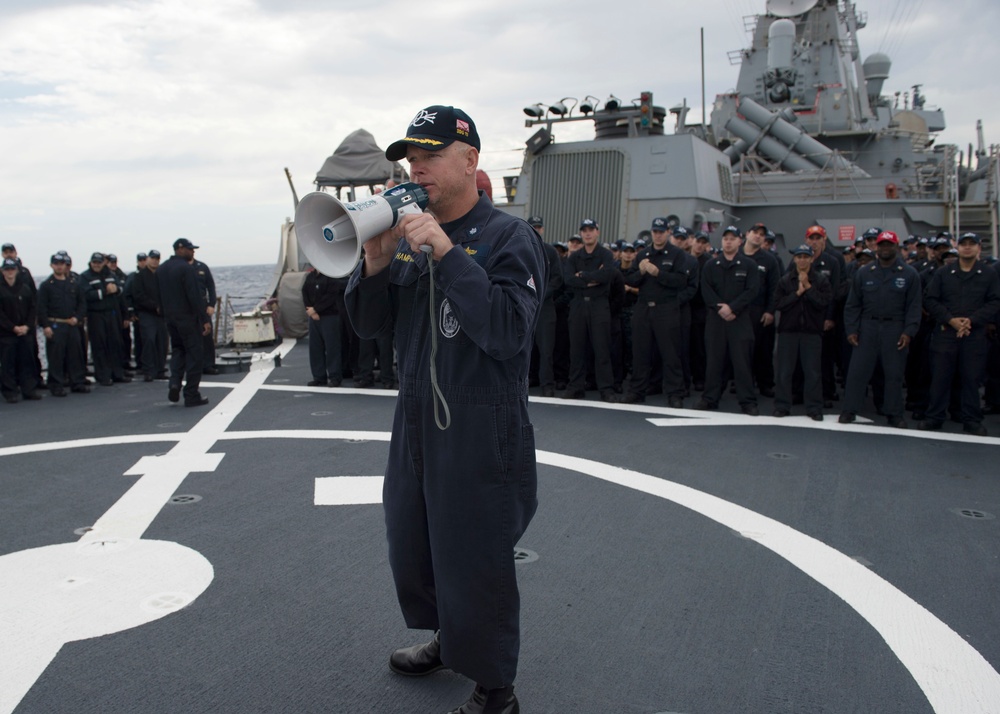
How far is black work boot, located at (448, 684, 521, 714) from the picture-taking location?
2.48 metres

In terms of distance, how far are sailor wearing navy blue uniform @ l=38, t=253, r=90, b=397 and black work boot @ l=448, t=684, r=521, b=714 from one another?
8966 millimetres

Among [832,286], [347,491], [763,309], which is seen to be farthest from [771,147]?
[347,491]

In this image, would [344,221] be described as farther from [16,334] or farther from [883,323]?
[16,334]

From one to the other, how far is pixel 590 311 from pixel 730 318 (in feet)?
5.39

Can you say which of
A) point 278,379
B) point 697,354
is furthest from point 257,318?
point 697,354

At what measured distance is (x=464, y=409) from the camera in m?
2.35

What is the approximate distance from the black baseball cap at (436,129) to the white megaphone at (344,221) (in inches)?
5.1

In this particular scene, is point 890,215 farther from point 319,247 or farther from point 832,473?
point 319,247

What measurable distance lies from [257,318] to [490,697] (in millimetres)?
12271

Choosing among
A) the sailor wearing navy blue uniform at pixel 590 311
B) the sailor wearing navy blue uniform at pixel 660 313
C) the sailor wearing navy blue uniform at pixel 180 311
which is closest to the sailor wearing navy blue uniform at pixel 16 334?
the sailor wearing navy blue uniform at pixel 180 311

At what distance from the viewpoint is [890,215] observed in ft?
42.8

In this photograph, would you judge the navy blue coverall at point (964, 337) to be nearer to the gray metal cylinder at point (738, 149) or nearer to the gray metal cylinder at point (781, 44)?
the gray metal cylinder at point (738, 149)

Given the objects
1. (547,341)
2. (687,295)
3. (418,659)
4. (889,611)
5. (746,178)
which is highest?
(746,178)

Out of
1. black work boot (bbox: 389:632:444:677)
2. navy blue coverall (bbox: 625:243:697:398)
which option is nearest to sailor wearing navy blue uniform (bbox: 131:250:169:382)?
navy blue coverall (bbox: 625:243:697:398)
